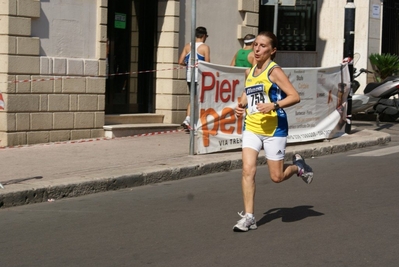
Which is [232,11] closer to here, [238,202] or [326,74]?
[326,74]

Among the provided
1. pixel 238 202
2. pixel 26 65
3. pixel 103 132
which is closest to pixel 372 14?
pixel 103 132

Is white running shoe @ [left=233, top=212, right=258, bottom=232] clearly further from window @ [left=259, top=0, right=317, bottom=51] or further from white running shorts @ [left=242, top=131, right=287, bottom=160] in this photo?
window @ [left=259, top=0, right=317, bottom=51]

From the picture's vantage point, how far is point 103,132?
46.6ft

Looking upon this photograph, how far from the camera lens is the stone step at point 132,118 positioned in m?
14.9

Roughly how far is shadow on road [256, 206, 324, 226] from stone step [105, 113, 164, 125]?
6958mm

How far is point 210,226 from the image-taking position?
7477 millimetres

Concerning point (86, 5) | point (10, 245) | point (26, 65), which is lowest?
point (10, 245)

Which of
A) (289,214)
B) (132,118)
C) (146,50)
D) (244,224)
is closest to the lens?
(244,224)

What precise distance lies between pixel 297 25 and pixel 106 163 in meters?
12.5

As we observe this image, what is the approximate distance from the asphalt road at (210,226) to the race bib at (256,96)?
1081mm

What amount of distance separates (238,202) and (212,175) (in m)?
2.25

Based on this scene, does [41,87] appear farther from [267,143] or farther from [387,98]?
[387,98]

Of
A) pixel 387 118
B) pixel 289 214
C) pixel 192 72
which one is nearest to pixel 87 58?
pixel 192 72

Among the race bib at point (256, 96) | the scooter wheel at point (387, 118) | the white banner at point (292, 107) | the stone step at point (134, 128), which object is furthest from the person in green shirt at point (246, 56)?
the race bib at point (256, 96)
